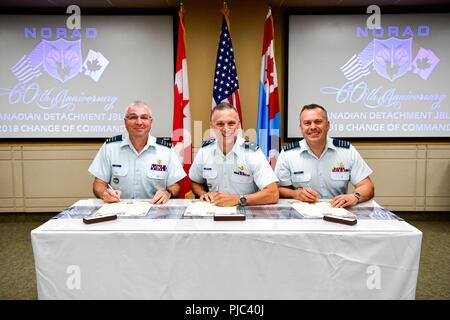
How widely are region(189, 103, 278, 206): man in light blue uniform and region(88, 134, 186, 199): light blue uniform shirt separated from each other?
9.9 inches

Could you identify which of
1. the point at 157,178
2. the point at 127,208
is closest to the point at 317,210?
the point at 127,208

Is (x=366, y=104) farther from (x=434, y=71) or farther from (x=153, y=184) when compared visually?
(x=153, y=184)

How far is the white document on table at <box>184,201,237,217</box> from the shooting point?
6.11 ft

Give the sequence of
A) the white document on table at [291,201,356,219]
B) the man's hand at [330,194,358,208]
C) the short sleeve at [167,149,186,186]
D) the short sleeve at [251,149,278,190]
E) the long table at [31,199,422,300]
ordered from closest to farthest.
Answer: the long table at [31,199,422,300] < the white document on table at [291,201,356,219] < the man's hand at [330,194,358,208] < the short sleeve at [251,149,278,190] < the short sleeve at [167,149,186,186]

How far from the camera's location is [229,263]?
1592 millimetres

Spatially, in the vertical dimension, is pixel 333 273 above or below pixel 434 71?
below

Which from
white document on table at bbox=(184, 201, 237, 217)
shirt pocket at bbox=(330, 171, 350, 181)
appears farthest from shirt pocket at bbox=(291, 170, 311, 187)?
white document on table at bbox=(184, 201, 237, 217)

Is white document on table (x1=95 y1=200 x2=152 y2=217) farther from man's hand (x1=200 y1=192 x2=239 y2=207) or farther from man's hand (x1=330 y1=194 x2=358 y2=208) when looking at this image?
man's hand (x1=330 y1=194 x2=358 y2=208)

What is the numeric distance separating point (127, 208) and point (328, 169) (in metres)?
1.29

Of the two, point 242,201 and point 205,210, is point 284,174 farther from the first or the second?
point 205,210

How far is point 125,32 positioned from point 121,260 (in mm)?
3370

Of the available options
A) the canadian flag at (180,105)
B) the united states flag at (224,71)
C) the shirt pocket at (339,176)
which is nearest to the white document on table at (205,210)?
the shirt pocket at (339,176)
